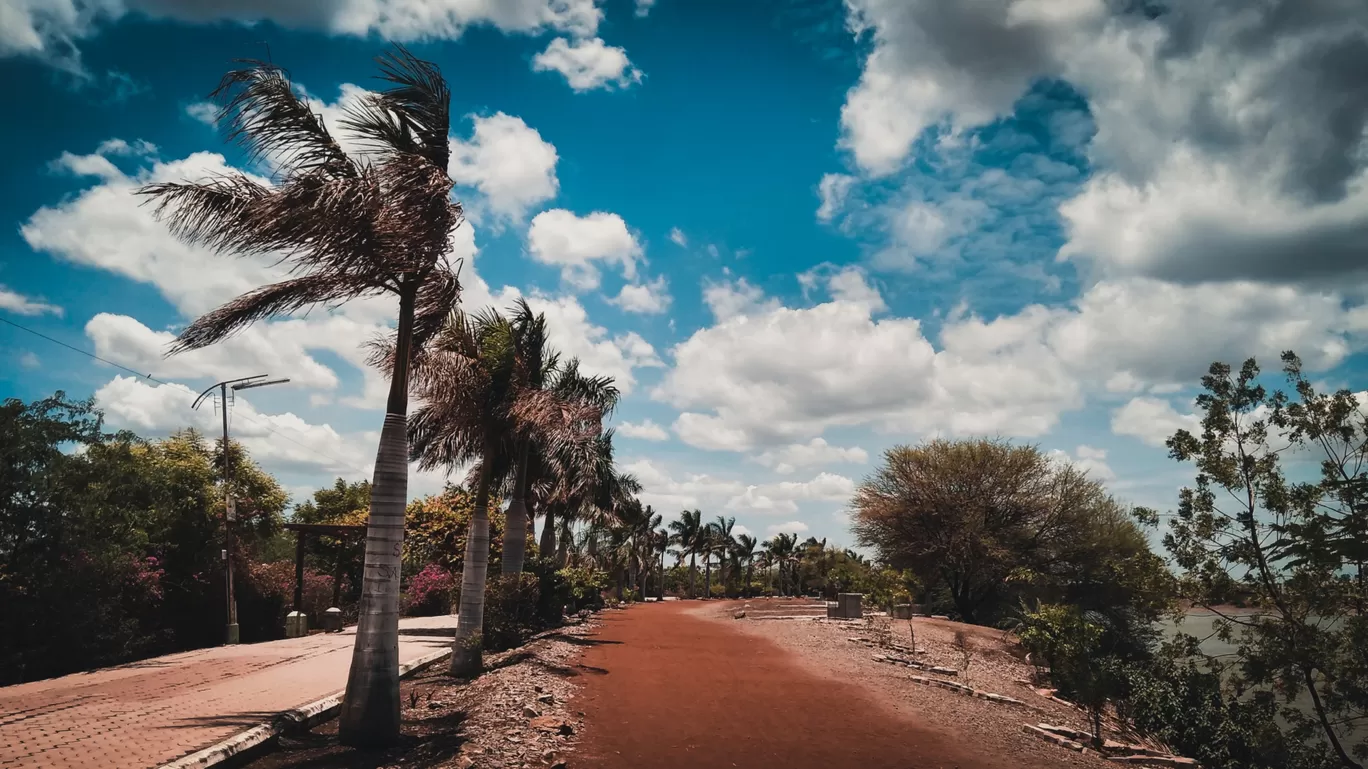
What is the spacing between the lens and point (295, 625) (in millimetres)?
22859

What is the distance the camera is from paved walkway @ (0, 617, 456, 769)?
7430 millimetres

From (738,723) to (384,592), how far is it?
6341 mm

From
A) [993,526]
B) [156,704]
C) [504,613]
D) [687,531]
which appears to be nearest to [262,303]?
[156,704]

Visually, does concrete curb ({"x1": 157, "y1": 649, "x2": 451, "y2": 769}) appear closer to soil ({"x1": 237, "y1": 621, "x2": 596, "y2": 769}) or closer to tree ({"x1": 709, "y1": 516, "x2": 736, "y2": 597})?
soil ({"x1": 237, "y1": 621, "x2": 596, "y2": 769})

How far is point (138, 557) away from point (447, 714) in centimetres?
1131

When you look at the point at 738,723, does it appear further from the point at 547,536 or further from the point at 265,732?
the point at 547,536

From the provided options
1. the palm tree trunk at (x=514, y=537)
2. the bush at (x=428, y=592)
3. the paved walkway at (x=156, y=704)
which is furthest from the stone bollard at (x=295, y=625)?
the palm tree trunk at (x=514, y=537)

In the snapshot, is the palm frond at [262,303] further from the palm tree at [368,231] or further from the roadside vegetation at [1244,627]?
the roadside vegetation at [1244,627]

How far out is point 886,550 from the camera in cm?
4000

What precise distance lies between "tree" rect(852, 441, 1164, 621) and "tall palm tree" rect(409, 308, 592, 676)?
27025 millimetres

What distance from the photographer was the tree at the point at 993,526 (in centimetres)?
3531

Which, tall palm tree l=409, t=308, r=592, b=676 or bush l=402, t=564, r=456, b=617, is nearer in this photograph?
tall palm tree l=409, t=308, r=592, b=676

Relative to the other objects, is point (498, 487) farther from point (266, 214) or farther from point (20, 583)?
point (266, 214)

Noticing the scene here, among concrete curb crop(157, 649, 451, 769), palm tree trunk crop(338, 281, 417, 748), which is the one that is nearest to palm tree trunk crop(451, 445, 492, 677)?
concrete curb crop(157, 649, 451, 769)
